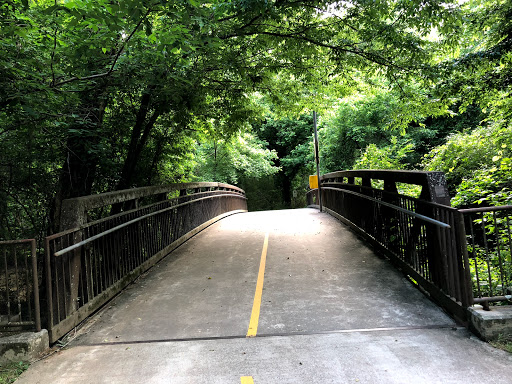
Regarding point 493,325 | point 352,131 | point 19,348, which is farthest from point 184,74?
point 352,131

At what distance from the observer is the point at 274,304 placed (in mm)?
4992

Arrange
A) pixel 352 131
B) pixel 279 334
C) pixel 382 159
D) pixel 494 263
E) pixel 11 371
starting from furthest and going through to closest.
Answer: pixel 352 131
pixel 382 159
pixel 494 263
pixel 279 334
pixel 11 371

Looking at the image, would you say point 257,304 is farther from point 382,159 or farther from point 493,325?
point 382,159

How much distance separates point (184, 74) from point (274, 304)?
4628 mm

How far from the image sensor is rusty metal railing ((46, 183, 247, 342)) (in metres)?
4.32

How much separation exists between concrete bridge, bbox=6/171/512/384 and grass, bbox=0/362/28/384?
0.17 m

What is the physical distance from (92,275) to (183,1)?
3.77 meters

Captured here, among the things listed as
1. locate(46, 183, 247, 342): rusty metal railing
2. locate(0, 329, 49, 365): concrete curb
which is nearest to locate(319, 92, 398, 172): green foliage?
locate(46, 183, 247, 342): rusty metal railing

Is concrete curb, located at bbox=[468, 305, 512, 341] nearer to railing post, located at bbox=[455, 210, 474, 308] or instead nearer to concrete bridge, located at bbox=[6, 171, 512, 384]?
concrete bridge, located at bbox=[6, 171, 512, 384]

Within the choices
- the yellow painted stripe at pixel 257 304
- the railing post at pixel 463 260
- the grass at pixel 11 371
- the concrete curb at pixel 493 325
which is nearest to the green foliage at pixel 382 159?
the yellow painted stripe at pixel 257 304

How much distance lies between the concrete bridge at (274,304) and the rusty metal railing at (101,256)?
0.02 m

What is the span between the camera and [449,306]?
4.38 metres

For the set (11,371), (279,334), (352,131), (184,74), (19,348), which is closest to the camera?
(11,371)

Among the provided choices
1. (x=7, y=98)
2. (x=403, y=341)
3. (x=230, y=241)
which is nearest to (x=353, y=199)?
(x=230, y=241)
